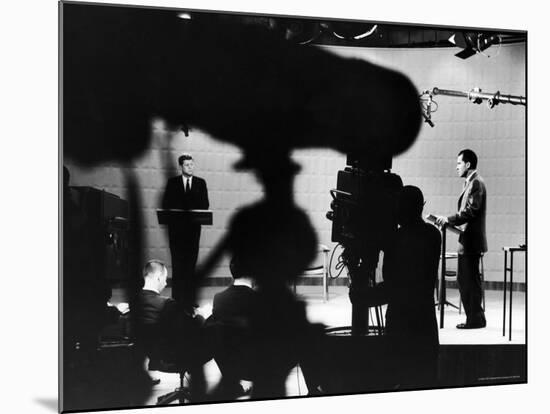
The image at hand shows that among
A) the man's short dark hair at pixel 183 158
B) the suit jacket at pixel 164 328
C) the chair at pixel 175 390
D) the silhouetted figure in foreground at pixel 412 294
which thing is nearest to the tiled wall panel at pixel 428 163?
the man's short dark hair at pixel 183 158

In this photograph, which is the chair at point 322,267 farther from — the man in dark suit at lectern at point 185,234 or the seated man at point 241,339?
the man in dark suit at lectern at point 185,234

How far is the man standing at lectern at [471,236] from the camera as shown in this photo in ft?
20.5

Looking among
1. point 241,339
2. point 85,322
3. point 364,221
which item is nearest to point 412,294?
point 364,221

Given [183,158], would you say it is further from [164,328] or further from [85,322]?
[85,322]

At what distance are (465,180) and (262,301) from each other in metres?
1.68

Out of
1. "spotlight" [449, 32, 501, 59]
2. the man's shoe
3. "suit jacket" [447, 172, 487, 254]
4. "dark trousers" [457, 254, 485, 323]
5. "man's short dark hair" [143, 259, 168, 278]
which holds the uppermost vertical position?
"spotlight" [449, 32, 501, 59]

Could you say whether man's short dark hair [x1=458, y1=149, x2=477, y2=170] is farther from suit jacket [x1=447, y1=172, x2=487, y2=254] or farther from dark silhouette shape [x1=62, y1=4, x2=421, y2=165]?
dark silhouette shape [x1=62, y1=4, x2=421, y2=165]

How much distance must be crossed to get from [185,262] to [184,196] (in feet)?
1.35

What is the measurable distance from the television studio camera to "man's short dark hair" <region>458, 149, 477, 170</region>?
522 millimetres

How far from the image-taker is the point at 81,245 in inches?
212

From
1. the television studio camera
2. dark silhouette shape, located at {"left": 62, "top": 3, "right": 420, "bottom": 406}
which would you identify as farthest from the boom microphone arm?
the television studio camera

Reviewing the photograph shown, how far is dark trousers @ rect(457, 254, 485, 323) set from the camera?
20.6ft

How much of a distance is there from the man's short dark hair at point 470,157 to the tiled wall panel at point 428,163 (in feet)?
0.15

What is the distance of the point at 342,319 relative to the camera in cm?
593
